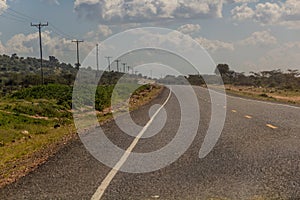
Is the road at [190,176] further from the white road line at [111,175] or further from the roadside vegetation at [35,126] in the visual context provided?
the roadside vegetation at [35,126]

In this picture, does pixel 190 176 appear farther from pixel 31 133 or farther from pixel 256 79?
pixel 256 79

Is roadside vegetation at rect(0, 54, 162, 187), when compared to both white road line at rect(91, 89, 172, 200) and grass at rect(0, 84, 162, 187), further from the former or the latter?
white road line at rect(91, 89, 172, 200)

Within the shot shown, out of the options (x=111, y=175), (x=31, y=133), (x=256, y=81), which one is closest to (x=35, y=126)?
(x=31, y=133)

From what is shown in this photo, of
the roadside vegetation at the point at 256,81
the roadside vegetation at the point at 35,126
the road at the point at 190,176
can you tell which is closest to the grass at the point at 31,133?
the roadside vegetation at the point at 35,126

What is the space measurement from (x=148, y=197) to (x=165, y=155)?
13.6ft

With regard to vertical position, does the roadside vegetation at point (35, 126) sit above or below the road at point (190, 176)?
below

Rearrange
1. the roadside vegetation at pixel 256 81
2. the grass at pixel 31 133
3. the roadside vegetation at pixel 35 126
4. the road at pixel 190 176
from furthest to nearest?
the roadside vegetation at pixel 256 81 → the roadside vegetation at pixel 35 126 → the grass at pixel 31 133 → the road at pixel 190 176

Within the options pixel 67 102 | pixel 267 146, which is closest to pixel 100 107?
pixel 67 102

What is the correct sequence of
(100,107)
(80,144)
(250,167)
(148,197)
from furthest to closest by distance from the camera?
(100,107) < (80,144) < (250,167) < (148,197)

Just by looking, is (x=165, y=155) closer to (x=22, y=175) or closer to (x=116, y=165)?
(x=116, y=165)

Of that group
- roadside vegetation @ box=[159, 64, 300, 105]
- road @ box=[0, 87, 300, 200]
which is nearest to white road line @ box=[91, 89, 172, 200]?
road @ box=[0, 87, 300, 200]

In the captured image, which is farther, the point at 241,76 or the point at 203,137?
the point at 241,76

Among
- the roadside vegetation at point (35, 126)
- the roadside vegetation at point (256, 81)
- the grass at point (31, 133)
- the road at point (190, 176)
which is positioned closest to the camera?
the road at point (190, 176)

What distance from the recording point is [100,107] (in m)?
37.6
